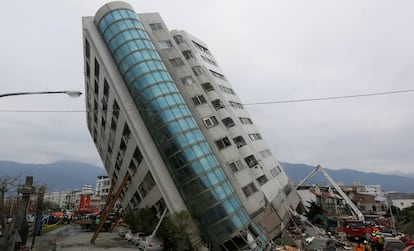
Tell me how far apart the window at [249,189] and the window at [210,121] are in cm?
905

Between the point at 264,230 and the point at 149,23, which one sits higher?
the point at 149,23

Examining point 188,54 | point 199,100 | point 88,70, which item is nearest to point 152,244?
point 199,100

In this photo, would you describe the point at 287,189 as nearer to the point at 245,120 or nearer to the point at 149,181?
the point at 245,120

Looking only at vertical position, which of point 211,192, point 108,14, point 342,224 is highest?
point 108,14

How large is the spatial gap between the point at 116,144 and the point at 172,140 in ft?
48.2

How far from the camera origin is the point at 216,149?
125 feet

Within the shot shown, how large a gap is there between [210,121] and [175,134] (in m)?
8.26

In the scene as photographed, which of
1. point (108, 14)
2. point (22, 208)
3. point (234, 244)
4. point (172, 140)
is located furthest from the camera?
point (108, 14)

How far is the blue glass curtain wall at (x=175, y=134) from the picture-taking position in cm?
3155

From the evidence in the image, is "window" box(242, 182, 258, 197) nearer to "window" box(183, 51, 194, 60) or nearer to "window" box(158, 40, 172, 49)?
"window" box(183, 51, 194, 60)

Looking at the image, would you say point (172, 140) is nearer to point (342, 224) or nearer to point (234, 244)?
point (234, 244)

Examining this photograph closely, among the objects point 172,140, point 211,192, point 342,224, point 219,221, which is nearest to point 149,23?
point 172,140

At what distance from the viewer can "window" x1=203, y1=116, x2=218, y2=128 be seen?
130 feet

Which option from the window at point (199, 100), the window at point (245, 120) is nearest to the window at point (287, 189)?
the window at point (245, 120)
